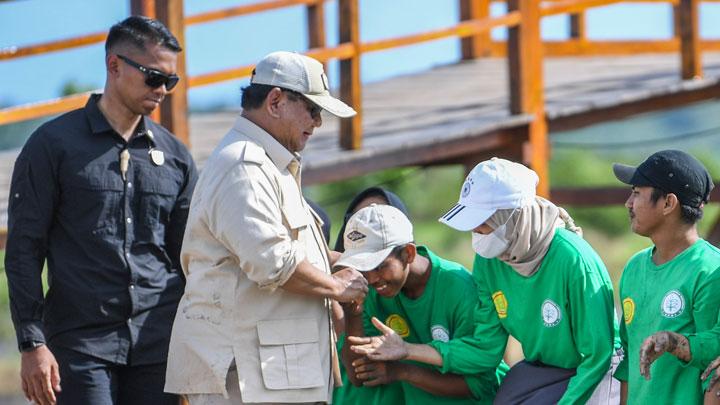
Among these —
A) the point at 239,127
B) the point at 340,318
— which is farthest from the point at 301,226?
the point at 340,318

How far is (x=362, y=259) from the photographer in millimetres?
4797

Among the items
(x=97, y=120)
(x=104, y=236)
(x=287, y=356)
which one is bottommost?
(x=287, y=356)

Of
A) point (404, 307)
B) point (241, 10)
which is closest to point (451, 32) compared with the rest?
point (241, 10)

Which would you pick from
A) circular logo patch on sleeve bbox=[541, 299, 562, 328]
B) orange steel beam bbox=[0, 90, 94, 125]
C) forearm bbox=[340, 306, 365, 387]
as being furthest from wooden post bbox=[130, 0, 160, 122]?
circular logo patch on sleeve bbox=[541, 299, 562, 328]

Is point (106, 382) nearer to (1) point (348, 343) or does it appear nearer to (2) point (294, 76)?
(1) point (348, 343)

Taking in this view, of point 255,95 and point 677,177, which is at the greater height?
point 255,95

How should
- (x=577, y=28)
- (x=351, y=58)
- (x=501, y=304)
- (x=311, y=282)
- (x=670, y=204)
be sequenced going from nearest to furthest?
(x=311, y=282) → (x=670, y=204) → (x=501, y=304) → (x=351, y=58) → (x=577, y=28)

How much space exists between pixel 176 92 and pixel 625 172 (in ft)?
7.92

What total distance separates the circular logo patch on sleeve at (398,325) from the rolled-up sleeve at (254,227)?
2.68ft

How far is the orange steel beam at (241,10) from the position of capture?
30.6 feet

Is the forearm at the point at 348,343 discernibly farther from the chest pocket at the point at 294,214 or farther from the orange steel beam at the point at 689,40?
the orange steel beam at the point at 689,40

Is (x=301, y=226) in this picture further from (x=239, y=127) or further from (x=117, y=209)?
(x=117, y=209)

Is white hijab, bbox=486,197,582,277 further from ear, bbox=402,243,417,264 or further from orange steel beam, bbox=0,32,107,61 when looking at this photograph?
orange steel beam, bbox=0,32,107,61

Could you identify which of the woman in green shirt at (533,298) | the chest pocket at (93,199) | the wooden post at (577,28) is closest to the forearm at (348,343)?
the woman in green shirt at (533,298)
